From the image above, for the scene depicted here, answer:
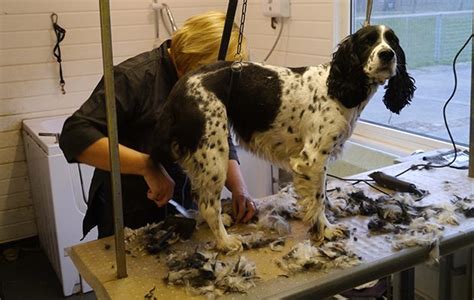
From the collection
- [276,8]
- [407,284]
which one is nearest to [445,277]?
[407,284]

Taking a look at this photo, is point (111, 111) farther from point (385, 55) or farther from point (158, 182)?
point (385, 55)

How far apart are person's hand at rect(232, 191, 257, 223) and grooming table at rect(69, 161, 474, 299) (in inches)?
1.6

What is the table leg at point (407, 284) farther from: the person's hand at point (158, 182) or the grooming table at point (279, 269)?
the person's hand at point (158, 182)

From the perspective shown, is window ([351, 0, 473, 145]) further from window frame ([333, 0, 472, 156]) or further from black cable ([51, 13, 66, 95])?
black cable ([51, 13, 66, 95])

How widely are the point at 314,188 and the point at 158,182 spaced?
15.1 inches

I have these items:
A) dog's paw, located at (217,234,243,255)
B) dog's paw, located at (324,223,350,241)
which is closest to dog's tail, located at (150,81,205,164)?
dog's paw, located at (217,234,243,255)

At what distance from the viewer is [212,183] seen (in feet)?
4.25

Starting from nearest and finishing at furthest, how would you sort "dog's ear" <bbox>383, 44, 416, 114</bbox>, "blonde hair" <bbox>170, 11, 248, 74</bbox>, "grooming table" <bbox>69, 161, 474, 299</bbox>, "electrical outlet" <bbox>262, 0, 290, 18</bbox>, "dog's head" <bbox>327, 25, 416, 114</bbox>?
"grooming table" <bbox>69, 161, 474, 299</bbox>, "dog's head" <bbox>327, 25, 416, 114</bbox>, "dog's ear" <bbox>383, 44, 416, 114</bbox>, "blonde hair" <bbox>170, 11, 248, 74</bbox>, "electrical outlet" <bbox>262, 0, 290, 18</bbox>

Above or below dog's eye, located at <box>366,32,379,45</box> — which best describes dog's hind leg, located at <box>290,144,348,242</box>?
below

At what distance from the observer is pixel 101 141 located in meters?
1.43

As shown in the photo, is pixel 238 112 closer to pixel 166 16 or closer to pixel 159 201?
pixel 159 201

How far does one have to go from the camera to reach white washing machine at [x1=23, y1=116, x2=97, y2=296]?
2.59 m

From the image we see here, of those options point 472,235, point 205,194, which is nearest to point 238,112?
point 205,194

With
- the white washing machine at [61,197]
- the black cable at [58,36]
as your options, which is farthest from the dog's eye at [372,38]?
the black cable at [58,36]
